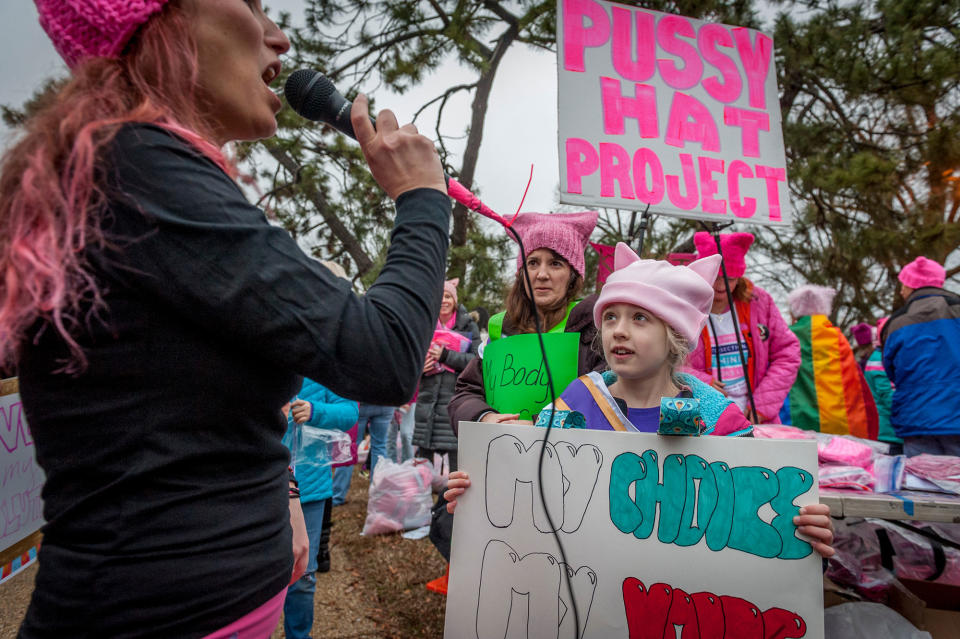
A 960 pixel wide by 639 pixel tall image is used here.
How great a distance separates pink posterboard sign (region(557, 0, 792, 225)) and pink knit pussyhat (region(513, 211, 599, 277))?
0.08m

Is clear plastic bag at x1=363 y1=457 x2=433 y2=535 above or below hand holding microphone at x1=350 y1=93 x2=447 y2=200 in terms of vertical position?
below

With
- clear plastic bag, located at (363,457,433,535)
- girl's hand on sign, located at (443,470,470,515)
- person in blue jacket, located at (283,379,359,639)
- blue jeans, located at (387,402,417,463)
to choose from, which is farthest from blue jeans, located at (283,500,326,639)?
blue jeans, located at (387,402,417,463)

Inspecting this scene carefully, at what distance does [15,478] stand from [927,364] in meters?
4.18

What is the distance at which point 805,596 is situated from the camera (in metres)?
1.16

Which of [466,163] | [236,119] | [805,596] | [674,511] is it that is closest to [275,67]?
[236,119]

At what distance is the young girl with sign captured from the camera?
159 centimetres

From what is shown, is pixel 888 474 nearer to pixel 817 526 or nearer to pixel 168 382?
pixel 817 526

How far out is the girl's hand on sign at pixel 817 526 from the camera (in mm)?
1150

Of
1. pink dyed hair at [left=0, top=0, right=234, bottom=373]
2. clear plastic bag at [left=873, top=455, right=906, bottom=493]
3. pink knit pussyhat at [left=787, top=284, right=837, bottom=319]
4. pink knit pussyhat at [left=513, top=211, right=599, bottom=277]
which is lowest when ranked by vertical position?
clear plastic bag at [left=873, top=455, right=906, bottom=493]

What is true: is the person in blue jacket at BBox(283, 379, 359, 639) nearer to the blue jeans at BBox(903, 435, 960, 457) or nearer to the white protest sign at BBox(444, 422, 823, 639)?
the white protest sign at BBox(444, 422, 823, 639)

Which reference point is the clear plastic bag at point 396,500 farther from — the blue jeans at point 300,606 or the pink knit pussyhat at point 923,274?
the pink knit pussyhat at point 923,274

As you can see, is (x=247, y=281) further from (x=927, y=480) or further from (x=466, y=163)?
(x=466, y=163)

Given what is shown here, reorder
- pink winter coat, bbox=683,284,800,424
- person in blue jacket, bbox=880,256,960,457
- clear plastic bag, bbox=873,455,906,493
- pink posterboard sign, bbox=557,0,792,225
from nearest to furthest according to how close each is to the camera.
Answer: clear plastic bag, bbox=873,455,906,493 < pink posterboard sign, bbox=557,0,792,225 < pink winter coat, bbox=683,284,800,424 < person in blue jacket, bbox=880,256,960,457

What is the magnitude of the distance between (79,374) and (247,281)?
0.68 feet
